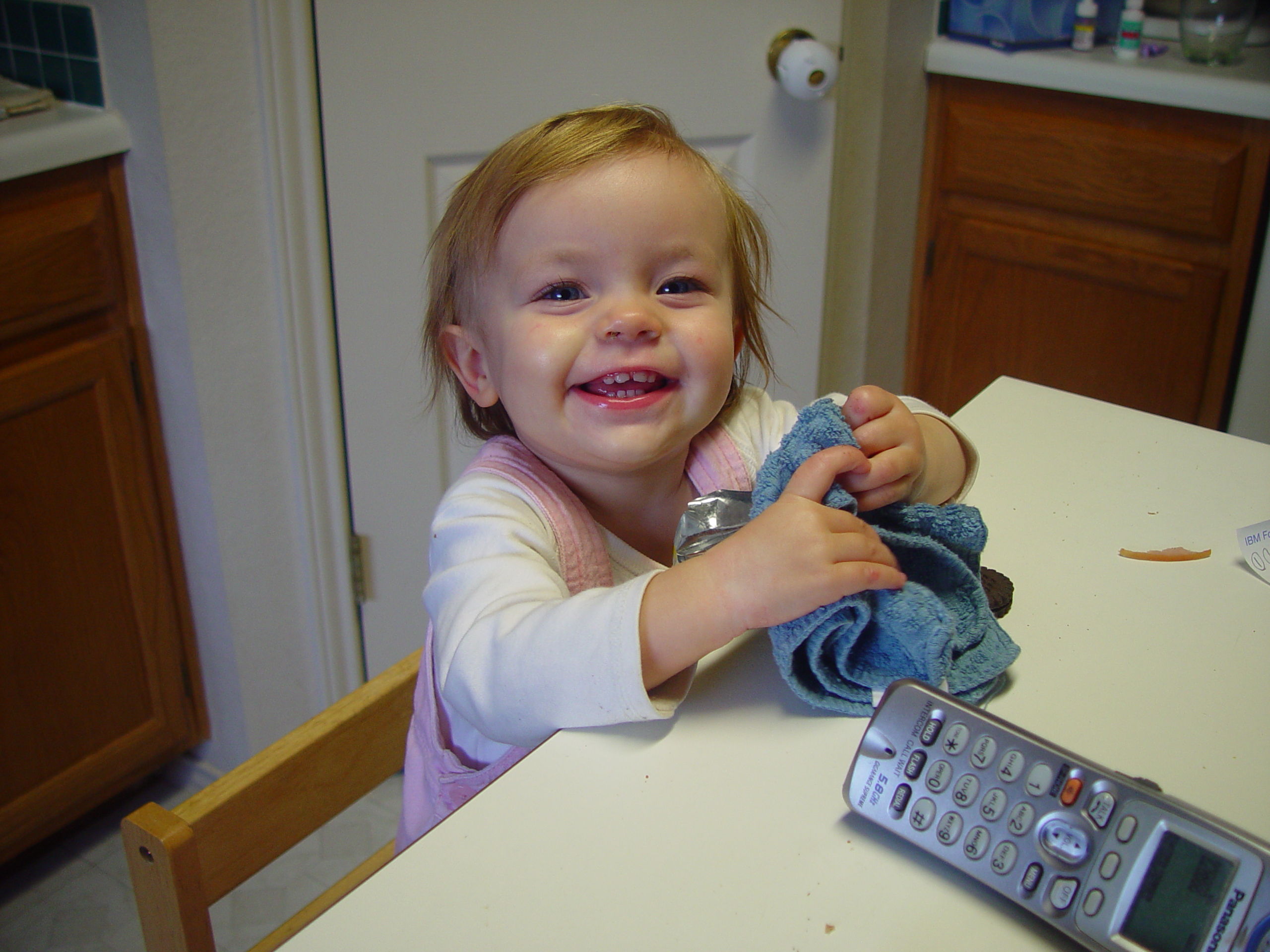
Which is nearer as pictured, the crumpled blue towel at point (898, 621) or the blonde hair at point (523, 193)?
the crumpled blue towel at point (898, 621)

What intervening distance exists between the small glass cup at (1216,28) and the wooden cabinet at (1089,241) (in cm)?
11

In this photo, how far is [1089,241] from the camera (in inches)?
69.9

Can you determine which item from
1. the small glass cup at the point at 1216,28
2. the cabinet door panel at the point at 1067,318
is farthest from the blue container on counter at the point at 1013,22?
the cabinet door panel at the point at 1067,318

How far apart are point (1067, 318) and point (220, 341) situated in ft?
4.40

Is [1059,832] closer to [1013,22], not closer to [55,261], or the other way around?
[55,261]

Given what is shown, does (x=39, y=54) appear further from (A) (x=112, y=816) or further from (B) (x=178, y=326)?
(A) (x=112, y=816)

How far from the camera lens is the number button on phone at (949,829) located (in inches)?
17.2

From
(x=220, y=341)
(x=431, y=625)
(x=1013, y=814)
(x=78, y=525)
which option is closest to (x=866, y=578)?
(x=1013, y=814)

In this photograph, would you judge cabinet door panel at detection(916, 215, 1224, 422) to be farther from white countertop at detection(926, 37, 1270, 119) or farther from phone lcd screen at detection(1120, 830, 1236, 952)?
phone lcd screen at detection(1120, 830, 1236, 952)

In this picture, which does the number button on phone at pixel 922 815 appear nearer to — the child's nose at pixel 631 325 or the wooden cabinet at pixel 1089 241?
the child's nose at pixel 631 325

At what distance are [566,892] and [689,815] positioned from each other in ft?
0.21

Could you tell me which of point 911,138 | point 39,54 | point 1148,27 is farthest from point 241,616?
point 1148,27

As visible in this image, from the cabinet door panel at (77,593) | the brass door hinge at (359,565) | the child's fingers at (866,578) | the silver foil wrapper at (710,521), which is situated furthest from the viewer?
the brass door hinge at (359,565)

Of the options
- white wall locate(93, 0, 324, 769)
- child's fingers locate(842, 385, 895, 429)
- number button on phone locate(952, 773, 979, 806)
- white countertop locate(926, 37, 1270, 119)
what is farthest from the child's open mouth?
white countertop locate(926, 37, 1270, 119)
